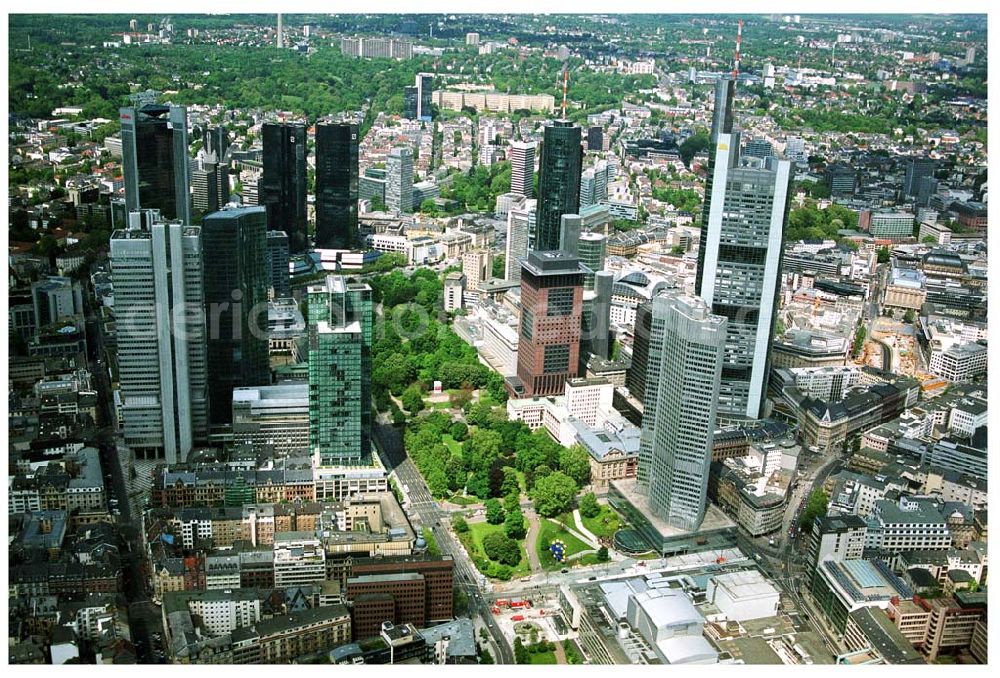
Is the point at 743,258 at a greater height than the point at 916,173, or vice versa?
the point at 743,258

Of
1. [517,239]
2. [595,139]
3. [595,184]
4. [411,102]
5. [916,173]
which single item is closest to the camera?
[517,239]

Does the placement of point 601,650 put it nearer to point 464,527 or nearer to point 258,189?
point 464,527

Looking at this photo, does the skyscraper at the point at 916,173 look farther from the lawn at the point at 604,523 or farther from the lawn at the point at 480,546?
the lawn at the point at 480,546

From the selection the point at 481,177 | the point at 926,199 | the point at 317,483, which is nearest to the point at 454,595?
the point at 317,483

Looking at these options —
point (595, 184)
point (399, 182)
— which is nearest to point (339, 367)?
point (399, 182)

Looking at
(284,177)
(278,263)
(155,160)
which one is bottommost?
(278,263)

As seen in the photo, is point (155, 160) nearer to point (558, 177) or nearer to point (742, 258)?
point (558, 177)
